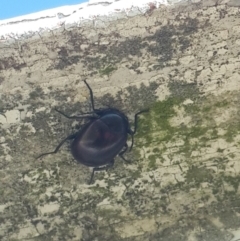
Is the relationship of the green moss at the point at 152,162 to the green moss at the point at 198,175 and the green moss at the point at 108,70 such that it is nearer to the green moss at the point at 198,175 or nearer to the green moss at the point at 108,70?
the green moss at the point at 198,175

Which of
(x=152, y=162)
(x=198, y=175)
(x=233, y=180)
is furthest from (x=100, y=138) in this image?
(x=233, y=180)

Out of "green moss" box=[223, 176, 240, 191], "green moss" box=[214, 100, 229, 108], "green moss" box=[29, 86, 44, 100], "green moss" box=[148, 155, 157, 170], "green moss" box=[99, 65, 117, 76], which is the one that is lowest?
"green moss" box=[223, 176, 240, 191]

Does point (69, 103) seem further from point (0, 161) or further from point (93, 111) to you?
point (0, 161)

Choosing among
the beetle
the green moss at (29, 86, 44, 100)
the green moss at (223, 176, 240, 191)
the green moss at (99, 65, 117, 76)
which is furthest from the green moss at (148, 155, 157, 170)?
the green moss at (29, 86, 44, 100)

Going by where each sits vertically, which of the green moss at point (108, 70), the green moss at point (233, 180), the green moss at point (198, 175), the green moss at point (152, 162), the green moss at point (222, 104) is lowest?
the green moss at point (233, 180)

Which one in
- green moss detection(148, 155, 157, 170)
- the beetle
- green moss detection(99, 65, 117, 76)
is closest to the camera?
green moss detection(99, 65, 117, 76)

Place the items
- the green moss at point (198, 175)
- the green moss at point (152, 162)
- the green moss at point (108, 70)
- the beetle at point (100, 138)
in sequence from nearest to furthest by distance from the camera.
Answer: the green moss at point (108, 70)
the beetle at point (100, 138)
the green moss at point (152, 162)
the green moss at point (198, 175)

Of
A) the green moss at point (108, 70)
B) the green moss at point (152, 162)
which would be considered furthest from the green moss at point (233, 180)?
the green moss at point (108, 70)

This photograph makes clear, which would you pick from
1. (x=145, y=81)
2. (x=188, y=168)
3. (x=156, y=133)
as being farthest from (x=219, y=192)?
(x=145, y=81)

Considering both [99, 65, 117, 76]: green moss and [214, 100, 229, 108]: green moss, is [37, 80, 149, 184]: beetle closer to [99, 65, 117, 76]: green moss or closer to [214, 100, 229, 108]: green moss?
[99, 65, 117, 76]: green moss
